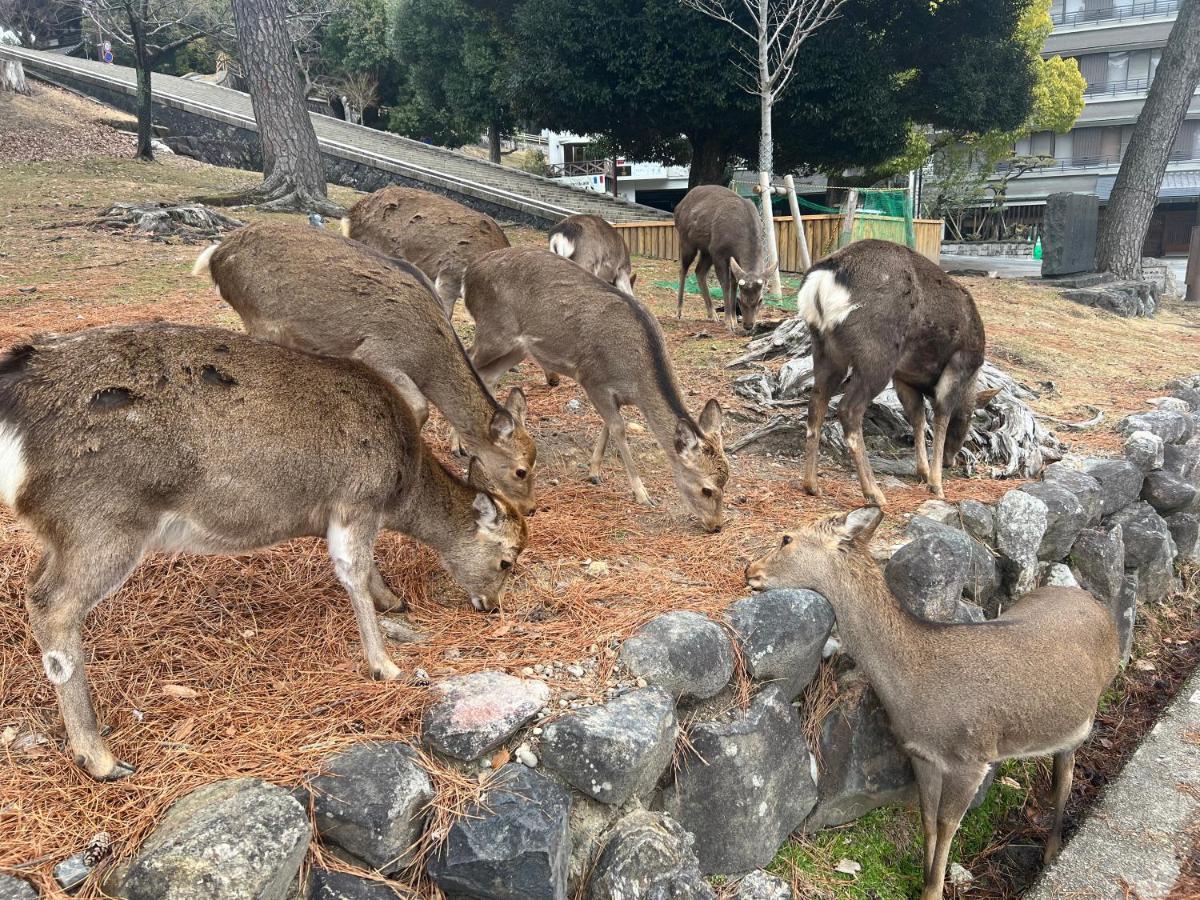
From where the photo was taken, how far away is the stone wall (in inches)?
98.9

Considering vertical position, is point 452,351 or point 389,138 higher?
point 389,138

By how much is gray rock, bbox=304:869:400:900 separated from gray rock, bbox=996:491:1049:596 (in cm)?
420

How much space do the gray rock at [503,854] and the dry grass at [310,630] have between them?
0.13m

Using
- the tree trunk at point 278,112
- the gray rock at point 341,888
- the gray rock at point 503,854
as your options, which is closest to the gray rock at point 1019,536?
the gray rock at point 503,854

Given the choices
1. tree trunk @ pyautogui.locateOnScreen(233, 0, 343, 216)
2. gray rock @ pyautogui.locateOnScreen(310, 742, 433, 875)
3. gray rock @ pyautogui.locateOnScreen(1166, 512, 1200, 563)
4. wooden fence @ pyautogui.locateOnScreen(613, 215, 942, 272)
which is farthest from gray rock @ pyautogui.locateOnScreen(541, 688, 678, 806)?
tree trunk @ pyautogui.locateOnScreen(233, 0, 343, 216)

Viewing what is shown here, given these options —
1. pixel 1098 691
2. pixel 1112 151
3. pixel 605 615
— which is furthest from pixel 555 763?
pixel 1112 151

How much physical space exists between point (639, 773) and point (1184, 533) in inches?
264

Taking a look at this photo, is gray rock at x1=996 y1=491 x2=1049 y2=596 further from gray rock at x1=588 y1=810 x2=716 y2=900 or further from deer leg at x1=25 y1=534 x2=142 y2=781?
deer leg at x1=25 y1=534 x2=142 y2=781

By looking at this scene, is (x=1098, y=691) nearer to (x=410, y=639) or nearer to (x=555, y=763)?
(x=555, y=763)

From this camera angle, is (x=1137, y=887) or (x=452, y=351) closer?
(x=1137, y=887)

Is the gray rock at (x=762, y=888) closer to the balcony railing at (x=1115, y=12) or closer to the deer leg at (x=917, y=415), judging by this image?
the deer leg at (x=917, y=415)

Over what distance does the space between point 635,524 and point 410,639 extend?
6.01ft

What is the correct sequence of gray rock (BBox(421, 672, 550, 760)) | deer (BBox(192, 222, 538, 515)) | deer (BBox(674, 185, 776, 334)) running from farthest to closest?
deer (BBox(674, 185, 776, 334))
deer (BBox(192, 222, 538, 515))
gray rock (BBox(421, 672, 550, 760))

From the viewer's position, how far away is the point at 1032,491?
5.78 m
